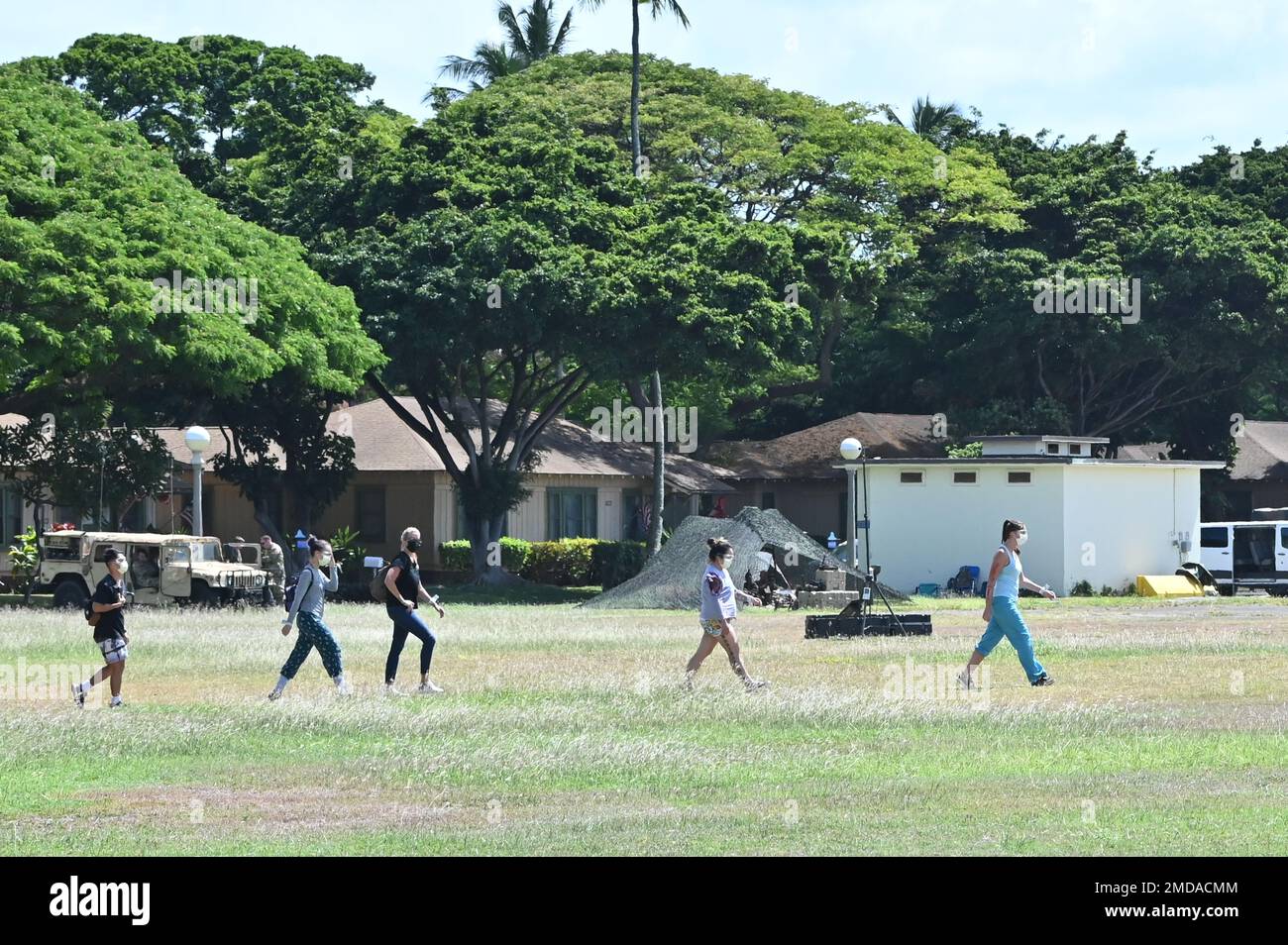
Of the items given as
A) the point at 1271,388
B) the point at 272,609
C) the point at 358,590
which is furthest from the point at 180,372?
the point at 1271,388

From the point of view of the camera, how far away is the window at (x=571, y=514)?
179ft

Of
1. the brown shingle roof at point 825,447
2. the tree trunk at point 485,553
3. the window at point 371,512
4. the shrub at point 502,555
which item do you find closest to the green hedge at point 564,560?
the shrub at point 502,555

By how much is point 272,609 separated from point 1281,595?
24.2 meters

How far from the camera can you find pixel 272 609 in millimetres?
35562

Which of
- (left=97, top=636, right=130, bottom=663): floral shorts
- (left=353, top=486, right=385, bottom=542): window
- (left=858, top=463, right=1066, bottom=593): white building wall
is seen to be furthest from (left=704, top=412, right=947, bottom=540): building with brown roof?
(left=97, top=636, right=130, bottom=663): floral shorts

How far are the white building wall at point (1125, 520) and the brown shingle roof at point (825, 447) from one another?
11.5 metres

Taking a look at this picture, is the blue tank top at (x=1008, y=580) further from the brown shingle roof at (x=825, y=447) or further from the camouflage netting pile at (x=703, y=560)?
the brown shingle roof at (x=825, y=447)

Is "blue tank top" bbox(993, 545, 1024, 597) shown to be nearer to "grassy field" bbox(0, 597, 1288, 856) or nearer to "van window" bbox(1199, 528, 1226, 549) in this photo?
"grassy field" bbox(0, 597, 1288, 856)

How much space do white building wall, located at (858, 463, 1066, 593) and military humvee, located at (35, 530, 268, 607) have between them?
16.8 meters

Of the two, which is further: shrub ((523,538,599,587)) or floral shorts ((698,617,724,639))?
shrub ((523,538,599,587))

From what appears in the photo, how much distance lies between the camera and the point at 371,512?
52938mm

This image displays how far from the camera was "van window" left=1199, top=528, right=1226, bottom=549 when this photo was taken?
47.8m

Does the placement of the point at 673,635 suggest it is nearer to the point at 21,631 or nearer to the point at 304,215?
the point at 21,631

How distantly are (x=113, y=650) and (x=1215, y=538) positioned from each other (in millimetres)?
35679
